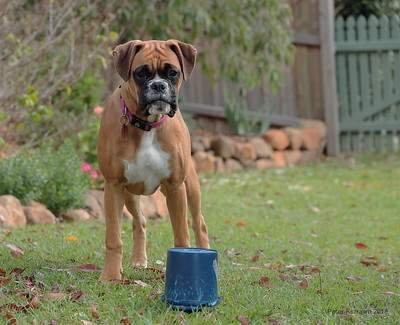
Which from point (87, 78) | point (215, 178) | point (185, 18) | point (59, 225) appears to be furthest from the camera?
point (215, 178)

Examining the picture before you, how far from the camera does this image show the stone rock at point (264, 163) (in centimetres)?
1400

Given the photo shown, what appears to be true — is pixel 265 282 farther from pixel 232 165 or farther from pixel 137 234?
pixel 232 165

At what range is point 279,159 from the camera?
14305mm

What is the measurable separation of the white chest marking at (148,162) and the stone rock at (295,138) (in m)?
9.08

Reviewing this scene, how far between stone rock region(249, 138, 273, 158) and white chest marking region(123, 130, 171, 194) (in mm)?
8514

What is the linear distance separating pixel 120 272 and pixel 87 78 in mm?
5267

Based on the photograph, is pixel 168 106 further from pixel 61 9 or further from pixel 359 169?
pixel 359 169

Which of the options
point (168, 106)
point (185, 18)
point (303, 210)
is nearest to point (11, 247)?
point (168, 106)

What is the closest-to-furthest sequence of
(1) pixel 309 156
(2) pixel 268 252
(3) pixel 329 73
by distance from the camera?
(2) pixel 268 252 → (1) pixel 309 156 → (3) pixel 329 73

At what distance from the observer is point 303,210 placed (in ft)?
34.5

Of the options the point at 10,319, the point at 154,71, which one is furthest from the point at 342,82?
the point at 10,319

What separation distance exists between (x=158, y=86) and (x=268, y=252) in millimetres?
2625

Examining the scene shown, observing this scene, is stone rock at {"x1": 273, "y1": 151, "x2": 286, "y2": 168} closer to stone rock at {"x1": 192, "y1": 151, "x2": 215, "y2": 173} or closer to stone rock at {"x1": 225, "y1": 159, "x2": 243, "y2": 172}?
stone rock at {"x1": 225, "y1": 159, "x2": 243, "y2": 172}

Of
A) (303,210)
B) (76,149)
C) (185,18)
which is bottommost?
(303,210)
